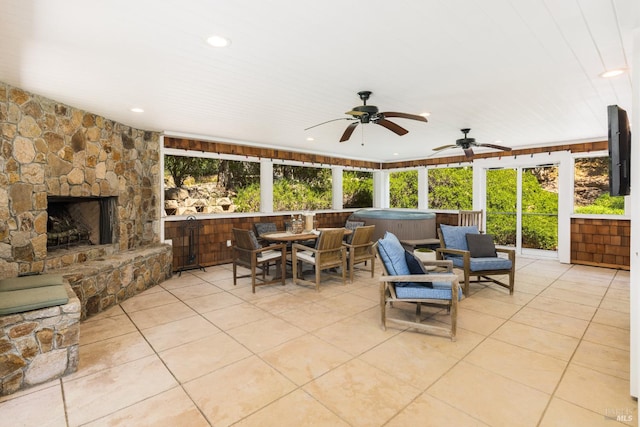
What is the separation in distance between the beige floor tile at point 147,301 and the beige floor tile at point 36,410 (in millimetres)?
1535

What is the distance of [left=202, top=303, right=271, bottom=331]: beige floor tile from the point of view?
3.29 meters

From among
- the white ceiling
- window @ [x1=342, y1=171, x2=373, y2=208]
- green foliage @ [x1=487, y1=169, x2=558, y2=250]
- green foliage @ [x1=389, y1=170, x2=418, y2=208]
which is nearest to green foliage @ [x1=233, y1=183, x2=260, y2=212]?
the white ceiling

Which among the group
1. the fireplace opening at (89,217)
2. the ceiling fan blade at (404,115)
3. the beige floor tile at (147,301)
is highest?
the ceiling fan blade at (404,115)

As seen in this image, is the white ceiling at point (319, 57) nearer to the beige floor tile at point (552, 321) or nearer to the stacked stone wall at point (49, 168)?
the stacked stone wall at point (49, 168)

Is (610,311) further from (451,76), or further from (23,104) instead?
(23,104)

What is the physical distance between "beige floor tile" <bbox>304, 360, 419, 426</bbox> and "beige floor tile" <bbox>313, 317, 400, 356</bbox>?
31cm

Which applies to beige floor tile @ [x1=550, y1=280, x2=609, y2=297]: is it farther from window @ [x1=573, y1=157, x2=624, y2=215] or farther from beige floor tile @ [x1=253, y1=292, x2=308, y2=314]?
beige floor tile @ [x1=253, y1=292, x2=308, y2=314]

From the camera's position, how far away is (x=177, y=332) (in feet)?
10.2

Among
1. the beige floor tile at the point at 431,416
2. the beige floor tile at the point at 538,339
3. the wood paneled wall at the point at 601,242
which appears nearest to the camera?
the beige floor tile at the point at 431,416

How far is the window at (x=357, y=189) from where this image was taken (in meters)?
8.80

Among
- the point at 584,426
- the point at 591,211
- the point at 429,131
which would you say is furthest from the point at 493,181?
the point at 584,426

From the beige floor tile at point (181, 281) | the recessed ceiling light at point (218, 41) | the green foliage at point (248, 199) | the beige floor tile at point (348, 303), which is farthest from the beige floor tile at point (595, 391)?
the green foliage at point (248, 199)

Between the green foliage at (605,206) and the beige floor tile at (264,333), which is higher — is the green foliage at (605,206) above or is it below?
above

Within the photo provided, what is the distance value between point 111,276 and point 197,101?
7.59ft
